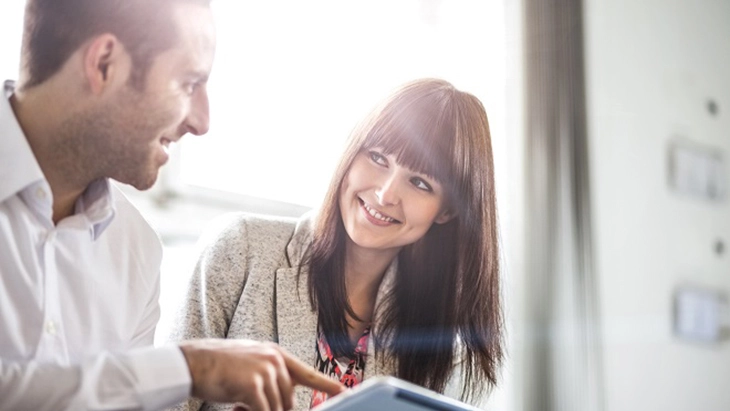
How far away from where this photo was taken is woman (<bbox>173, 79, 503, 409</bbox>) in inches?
44.3

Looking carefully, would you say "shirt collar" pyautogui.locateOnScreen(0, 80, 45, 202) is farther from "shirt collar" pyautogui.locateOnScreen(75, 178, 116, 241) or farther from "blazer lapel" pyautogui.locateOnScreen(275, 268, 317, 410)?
"blazer lapel" pyautogui.locateOnScreen(275, 268, 317, 410)

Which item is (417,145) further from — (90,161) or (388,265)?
(90,161)

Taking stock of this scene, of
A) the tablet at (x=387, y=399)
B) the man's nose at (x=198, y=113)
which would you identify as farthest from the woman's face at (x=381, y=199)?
the tablet at (x=387, y=399)

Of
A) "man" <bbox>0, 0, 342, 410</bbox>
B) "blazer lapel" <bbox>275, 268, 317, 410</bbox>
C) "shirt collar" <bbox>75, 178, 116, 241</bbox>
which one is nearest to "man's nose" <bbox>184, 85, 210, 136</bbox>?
"man" <bbox>0, 0, 342, 410</bbox>

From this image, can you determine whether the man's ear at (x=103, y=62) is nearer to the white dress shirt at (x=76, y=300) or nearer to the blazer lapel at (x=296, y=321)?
the white dress shirt at (x=76, y=300)

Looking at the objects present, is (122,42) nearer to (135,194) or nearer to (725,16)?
(135,194)

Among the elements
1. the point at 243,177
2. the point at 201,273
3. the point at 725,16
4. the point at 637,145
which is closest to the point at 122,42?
the point at 201,273

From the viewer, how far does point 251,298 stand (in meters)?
1.12

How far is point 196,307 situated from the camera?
1.10 m

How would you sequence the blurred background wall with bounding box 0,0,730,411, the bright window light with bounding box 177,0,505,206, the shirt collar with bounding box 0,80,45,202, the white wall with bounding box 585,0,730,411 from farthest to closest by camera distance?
the white wall with bounding box 585,0,730,411 → the blurred background wall with bounding box 0,0,730,411 → the bright window light with bounding box 177,0,505,206 → the shirt collar with bounding box 0,80,45,202

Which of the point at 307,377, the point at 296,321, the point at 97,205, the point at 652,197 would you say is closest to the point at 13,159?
the point at 97,205

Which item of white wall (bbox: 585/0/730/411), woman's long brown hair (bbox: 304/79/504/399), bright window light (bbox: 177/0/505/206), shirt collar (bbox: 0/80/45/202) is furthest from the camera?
white wall (bbox: 585/0/730/411)

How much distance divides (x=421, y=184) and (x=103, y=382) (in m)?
0.70

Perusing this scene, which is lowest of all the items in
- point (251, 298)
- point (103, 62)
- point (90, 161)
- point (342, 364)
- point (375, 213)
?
point (342, 364)
